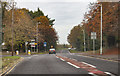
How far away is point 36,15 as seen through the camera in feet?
295

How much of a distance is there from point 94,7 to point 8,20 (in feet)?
79.1

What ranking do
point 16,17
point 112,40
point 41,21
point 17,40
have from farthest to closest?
point 41,21 → point 16,17 → point 17,40 → point 112,40

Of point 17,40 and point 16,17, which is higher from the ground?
point 16,17

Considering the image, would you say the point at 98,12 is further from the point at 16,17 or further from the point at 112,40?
the point at 112,40

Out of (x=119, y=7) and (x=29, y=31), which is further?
(x=29, y=31)

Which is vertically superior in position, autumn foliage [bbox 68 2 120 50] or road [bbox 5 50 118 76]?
autumn foliage [bbox 68 2 120 50]

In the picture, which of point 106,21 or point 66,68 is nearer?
point 66,68

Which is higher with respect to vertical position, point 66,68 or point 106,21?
point 106,21

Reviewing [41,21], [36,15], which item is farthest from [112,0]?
[36,15]

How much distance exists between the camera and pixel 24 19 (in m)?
55.6

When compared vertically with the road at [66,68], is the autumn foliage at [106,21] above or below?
above

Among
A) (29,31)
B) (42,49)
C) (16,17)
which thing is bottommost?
(42,49)

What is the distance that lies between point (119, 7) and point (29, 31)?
1411 inches

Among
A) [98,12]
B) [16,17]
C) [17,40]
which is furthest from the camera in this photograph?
[16,17]
